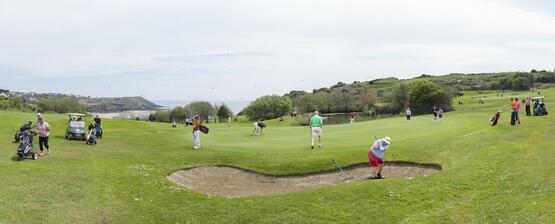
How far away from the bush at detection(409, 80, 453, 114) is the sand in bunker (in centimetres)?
9408

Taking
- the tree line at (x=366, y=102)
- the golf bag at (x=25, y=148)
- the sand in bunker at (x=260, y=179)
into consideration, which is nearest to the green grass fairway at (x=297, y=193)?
the sand in bunker at (x=260, y=179)

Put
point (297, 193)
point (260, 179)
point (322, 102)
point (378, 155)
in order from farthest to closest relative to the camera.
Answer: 1. point (322, 102)
2. point (260, 179)
3. point (378, 155)
4. point (297, 193)

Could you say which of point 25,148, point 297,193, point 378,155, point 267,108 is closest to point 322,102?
point 267,108

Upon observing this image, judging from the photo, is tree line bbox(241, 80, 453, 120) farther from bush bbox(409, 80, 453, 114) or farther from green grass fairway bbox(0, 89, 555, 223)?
green grass fairway bbox(0, 89, 555, 223)

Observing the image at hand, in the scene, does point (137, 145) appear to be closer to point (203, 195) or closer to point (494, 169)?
point (203, 195)

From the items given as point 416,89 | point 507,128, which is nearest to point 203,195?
point 507,128

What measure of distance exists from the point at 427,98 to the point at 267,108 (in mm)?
61847

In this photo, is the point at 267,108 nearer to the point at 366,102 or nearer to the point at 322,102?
the point at 322,102

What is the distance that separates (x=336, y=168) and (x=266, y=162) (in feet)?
13.6

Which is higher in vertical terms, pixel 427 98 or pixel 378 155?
pixel 427 98

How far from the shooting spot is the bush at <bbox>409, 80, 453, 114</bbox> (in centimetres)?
11369

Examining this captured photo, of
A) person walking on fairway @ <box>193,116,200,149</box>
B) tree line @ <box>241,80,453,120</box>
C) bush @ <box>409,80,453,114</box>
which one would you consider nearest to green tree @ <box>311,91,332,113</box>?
tree line @ <box>241,80,453,120</box>

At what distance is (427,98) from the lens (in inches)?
4476

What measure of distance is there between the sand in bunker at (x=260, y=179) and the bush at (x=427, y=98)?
309 ft
